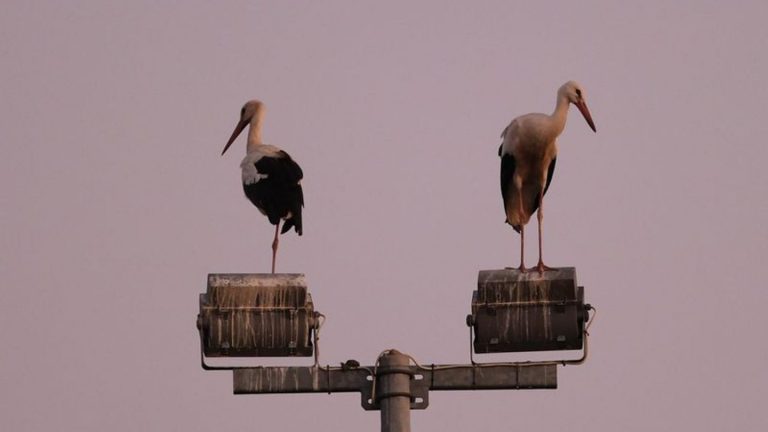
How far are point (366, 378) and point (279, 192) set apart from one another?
613cm

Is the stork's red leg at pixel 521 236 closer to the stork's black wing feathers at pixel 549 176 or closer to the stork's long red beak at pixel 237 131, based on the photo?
the stork's black wing feathers at pixel 549 176

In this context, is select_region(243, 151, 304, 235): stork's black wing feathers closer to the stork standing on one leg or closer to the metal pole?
the stork standing on one leg

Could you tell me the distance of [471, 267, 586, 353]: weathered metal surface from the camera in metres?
9.59

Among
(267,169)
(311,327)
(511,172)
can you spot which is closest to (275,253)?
(267,169)

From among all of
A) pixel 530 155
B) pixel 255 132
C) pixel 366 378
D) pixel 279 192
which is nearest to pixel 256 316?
pixel 366 378

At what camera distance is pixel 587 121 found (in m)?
15.1

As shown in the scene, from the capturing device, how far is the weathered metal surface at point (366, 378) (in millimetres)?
9086

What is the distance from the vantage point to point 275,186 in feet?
49.7

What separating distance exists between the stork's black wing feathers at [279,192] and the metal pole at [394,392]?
6209mm

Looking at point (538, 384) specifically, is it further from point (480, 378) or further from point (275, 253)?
point (275, 253)

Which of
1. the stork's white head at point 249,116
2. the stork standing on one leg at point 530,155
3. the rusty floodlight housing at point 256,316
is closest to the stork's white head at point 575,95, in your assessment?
the stork standing on one leg at point 530,155

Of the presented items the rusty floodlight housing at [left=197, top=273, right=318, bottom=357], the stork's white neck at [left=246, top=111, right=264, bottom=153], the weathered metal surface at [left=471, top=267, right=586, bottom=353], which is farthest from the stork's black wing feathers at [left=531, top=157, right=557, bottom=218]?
the rusty floodlight housing at [left=197, top=273, right=318, bottom=357]

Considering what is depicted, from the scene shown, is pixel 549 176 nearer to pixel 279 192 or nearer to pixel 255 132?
pixel 279 192

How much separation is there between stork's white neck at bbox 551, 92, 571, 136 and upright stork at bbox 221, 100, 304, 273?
2083 millimetres
